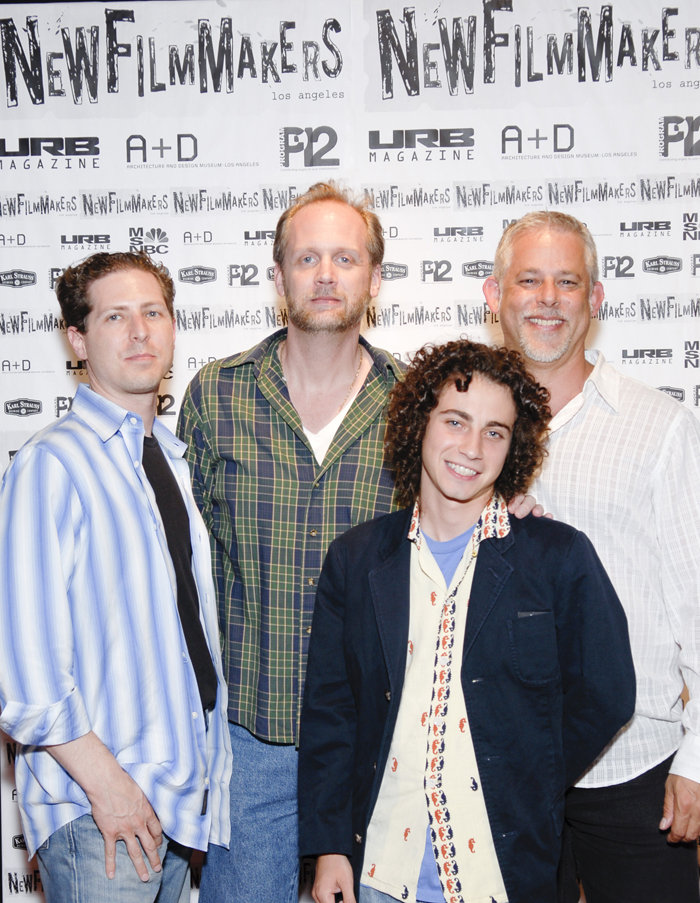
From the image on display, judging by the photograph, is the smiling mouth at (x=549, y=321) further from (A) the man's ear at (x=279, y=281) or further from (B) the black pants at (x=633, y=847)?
(B) the black pants at (x=633, y=847)

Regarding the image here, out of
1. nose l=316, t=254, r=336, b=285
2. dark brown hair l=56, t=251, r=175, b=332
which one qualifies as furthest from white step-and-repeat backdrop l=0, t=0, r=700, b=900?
dark brown hair l=56, t=251, r=175, b=332

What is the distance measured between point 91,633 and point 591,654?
1.00m

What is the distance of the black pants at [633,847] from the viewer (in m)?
2.00

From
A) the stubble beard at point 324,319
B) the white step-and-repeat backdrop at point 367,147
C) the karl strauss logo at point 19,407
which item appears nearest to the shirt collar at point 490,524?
the stubble beard at point 324,319

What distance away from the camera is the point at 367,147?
3.16 meters

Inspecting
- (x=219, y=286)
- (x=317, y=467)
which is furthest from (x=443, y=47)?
(x=317, y=467)

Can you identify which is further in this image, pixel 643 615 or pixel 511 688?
pixel 643 615

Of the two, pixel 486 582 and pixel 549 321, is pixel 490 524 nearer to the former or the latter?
pixel 486 582

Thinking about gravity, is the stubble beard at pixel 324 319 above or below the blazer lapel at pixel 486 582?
above

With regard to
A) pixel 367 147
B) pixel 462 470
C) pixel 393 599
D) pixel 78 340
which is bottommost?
pixel 393 599

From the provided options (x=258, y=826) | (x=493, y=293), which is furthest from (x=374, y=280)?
(x=258, y=826)

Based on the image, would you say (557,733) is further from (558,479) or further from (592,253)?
(592,253)

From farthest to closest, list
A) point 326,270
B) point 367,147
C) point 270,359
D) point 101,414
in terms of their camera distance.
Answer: point 367,147 → point 270,359 → point 326,270 → point 101,414

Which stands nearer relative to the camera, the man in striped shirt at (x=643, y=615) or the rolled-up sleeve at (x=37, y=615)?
the rolled-up sleeve at (x=37, y=615)
